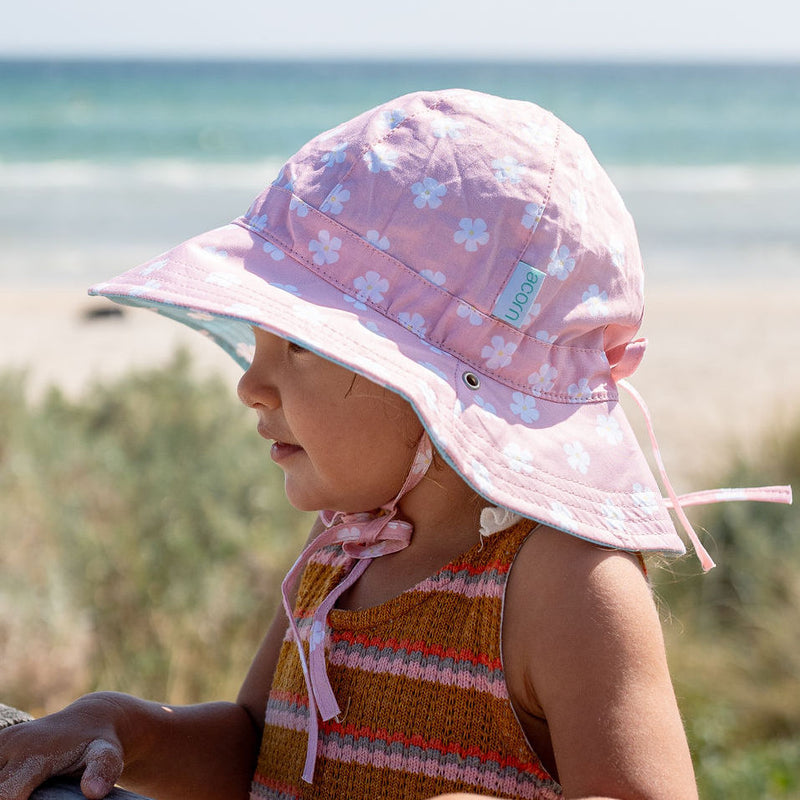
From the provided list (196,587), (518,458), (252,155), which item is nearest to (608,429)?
(518,458)

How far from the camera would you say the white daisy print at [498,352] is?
146cm

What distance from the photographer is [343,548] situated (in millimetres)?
1680

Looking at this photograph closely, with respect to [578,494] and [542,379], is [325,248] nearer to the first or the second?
[542,379]

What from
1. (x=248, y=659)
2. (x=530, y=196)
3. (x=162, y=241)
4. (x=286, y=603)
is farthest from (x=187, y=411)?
(x=162, y=241)

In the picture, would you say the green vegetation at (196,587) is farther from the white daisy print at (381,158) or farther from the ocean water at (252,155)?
the ocean water at (252,155)

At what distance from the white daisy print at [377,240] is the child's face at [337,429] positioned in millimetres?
184

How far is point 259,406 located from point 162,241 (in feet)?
53.9

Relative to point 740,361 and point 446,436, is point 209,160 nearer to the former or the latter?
point 740,361

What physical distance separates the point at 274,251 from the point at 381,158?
21 cm

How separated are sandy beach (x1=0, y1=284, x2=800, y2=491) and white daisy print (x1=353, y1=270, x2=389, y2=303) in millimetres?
4453

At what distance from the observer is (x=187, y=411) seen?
17.0ft

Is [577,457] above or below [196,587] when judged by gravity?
above

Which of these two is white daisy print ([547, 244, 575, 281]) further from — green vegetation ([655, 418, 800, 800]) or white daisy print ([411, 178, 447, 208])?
green vegetation ([655, 418, 800, 800])

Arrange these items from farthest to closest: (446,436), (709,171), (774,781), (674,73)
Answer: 1. (674,73)
2. (709,171)
3. (774,781)
4. (446,436)
